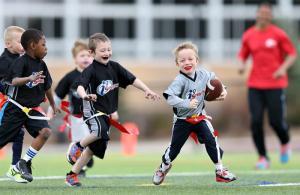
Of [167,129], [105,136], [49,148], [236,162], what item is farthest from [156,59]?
[105,136]

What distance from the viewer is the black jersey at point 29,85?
32.7 feet

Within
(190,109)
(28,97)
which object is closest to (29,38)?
(28,97)

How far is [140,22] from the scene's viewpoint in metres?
41.7

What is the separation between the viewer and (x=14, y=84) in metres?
9.83

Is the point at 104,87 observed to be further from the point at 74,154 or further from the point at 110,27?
the point at 110,27

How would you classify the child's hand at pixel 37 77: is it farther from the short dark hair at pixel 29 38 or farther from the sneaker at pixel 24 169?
the sneaker at pixel 24 169

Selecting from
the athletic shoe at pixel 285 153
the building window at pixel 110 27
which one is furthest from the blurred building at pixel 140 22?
the athletic shoe at pixel 285 153

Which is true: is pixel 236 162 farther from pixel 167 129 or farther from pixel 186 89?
Answer: pixel 167 129

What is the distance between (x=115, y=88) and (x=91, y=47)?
50 centimetres

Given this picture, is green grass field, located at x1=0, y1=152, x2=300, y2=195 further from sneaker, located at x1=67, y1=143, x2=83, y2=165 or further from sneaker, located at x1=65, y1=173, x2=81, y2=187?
sneaker, located at x1=67, y1=143, x2=83, y2=165

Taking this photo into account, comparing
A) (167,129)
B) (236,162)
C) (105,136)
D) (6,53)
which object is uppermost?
(6,53)

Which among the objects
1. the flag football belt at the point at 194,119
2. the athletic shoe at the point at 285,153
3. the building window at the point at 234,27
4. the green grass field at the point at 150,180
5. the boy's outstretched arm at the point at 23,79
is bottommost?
the building window at the point at 234,27

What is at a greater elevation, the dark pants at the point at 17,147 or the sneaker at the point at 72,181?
the dark pants at the point at 17,147

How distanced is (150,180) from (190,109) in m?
1.60
